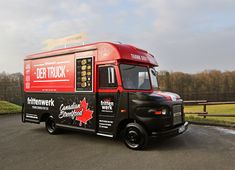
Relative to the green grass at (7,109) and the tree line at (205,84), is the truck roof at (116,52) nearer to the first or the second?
the green grass at (7,109)

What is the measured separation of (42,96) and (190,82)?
1948 inches

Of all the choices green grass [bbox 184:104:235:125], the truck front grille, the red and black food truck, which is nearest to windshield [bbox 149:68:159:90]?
the red and black food truck

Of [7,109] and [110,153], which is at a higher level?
[7,109]

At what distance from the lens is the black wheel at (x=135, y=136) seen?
714cm

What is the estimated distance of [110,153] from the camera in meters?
7.00

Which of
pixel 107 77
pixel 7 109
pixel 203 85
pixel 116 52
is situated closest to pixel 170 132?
pixel 107 77

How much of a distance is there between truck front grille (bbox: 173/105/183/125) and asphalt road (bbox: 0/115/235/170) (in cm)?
72

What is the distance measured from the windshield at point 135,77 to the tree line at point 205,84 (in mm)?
42481

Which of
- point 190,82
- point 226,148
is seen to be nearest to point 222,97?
point 190,82

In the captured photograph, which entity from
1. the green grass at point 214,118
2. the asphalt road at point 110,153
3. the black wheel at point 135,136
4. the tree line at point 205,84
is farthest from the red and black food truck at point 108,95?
the tree line at point 205,84

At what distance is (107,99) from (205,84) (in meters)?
53.8

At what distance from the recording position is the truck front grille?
7.56 meters

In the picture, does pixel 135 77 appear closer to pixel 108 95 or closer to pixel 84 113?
pixel 108 95

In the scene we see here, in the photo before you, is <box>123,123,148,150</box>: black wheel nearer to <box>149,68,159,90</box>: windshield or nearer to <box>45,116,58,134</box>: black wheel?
<box>149,68,159,90</box>: windshield
